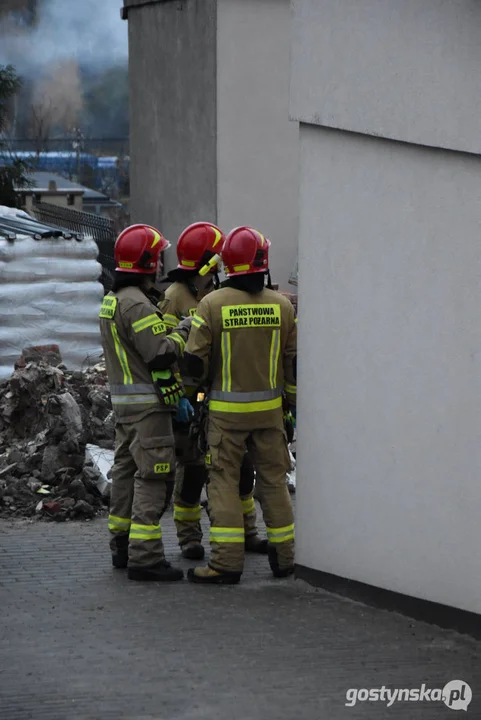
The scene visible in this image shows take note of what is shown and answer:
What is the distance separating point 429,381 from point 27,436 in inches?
193

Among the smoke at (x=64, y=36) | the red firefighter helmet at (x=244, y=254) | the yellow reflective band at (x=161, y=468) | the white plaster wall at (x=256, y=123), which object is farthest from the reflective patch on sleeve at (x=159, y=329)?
the smoke at (x=64, y=36)

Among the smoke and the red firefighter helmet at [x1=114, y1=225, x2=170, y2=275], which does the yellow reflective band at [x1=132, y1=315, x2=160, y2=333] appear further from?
the smoke

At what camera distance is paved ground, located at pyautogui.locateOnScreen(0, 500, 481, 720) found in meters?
4.39

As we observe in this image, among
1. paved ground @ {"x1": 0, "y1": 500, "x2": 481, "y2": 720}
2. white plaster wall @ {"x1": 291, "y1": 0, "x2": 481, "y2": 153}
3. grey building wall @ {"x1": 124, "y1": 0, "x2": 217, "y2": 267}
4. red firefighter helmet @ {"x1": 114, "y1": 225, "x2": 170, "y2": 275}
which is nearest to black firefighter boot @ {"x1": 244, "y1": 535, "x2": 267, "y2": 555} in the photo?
paved ground @ {"x1": 0, "y1": 500, "x2": 481, "y2": 720}

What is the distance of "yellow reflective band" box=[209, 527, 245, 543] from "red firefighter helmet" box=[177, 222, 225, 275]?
1.57 metres

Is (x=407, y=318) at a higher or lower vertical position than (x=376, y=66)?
lower

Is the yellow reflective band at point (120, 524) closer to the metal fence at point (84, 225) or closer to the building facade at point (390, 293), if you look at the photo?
the building facade at point (390, 293)

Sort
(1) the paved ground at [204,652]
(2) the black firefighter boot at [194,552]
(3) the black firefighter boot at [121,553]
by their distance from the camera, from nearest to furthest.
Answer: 1. (1) the paved ground at [204,652]
2. (3) the black firefighter boot at [121,553]
3. (2) the black firefighter boot at [194,552]

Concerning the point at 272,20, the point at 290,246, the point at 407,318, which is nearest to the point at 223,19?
the point at 272,20

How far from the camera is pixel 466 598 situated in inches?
205

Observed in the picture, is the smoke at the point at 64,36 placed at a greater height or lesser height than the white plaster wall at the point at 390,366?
greater

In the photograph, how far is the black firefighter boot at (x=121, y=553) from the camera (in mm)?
6664

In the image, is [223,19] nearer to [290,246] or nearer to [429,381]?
[290,246]

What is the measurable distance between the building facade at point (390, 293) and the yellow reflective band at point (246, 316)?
0.34 metres
